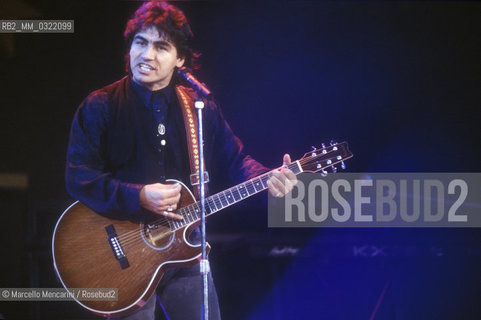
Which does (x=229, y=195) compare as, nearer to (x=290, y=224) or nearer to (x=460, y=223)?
(x=290, y=224)

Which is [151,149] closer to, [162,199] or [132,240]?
[162,199]

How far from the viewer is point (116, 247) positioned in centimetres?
255

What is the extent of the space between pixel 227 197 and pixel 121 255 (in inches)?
26.6

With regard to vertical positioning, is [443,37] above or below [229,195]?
above

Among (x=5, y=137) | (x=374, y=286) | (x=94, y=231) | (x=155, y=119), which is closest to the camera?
(x=94, y=231)

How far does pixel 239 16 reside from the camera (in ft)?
10.4

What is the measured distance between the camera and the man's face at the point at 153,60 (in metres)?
2.80

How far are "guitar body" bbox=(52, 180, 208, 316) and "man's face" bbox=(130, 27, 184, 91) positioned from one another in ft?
2.32

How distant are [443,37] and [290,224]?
1718 millimetres

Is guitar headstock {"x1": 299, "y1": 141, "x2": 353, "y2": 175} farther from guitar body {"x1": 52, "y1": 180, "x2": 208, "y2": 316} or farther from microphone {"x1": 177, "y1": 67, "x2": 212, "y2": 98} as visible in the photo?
microphone {"x1": 177, "y1": 67, "x2": 212, "y2": 98}

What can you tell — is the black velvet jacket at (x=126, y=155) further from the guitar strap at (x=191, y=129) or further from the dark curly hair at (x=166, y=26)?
the dark curly hair at (x=166, y=26)

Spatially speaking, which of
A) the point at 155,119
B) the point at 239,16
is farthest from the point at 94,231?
the point at 239,16

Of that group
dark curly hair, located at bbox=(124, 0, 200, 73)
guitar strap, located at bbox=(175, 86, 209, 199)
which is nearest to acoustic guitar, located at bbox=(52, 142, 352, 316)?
guitar strap, located at bbox=(175, 86, 209, 199)

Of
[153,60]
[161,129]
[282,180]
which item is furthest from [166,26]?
[282,180]
